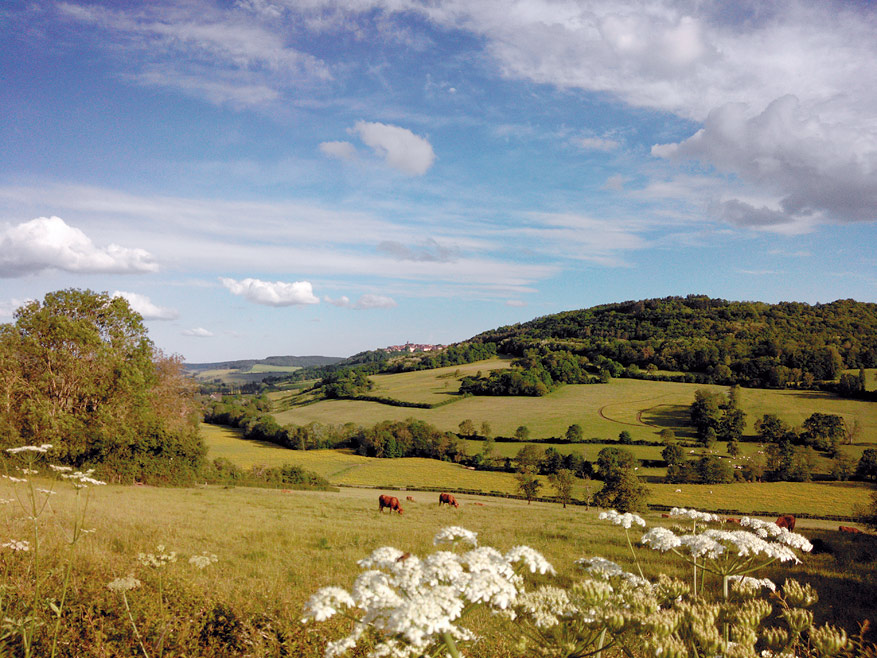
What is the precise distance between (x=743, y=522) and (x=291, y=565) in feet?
31.5

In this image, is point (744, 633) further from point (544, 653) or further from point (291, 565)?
point (291, 565)

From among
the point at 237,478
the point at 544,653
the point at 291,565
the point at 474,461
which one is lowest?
the point at 474,461

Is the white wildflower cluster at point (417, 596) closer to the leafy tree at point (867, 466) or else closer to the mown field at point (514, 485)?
the mown field at point (514, 485)

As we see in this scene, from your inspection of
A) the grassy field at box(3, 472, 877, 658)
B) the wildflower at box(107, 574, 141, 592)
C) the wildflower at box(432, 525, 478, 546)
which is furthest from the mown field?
the wildflower at box(432, 525, 478, 546)

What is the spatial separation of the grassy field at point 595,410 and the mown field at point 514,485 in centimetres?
1787

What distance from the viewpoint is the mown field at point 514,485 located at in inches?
2037

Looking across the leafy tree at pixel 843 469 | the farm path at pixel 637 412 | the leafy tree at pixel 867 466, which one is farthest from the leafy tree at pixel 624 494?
the farm path at pixel 637 412

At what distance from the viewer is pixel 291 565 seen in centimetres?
1082

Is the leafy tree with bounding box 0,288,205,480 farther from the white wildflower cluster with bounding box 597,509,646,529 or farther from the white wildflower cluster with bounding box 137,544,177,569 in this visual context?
the white wildflower cluster with bounding box 597,509,646,529

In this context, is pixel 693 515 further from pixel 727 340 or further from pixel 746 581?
pixel 727 340

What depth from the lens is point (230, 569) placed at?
394 inches

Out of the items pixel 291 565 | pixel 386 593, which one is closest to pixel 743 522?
pixel 386 593

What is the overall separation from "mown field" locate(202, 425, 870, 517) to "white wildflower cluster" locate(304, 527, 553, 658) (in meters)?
48.0

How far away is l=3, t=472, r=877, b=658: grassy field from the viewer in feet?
18.9
